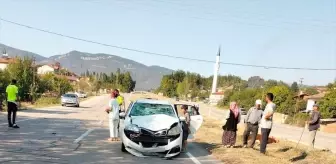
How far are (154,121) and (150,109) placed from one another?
1.29 meters

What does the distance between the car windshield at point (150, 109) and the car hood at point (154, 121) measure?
22.0 inches

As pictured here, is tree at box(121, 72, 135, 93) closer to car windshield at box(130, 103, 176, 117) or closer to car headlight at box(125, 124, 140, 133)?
car windshield at box(130, 103, 176, 117)

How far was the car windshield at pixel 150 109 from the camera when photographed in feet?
41.2

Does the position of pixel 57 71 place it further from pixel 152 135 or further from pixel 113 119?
pixel 152 135

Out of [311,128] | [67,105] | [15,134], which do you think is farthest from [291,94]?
[15,134]

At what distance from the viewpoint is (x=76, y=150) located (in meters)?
11.2

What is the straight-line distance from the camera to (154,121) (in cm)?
1160

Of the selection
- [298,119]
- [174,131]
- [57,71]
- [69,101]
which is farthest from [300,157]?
[57,71]

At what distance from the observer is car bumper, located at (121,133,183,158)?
11.0m

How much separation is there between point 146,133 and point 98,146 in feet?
6.68

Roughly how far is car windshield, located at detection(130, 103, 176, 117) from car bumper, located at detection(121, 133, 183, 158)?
55.7 inches

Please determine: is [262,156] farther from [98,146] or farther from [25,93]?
[25,93]

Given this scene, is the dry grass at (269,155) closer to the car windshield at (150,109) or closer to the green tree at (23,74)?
the car windshield at (150,109)

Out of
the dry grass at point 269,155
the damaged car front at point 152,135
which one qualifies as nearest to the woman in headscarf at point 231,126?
the dry grass at point 269,155
